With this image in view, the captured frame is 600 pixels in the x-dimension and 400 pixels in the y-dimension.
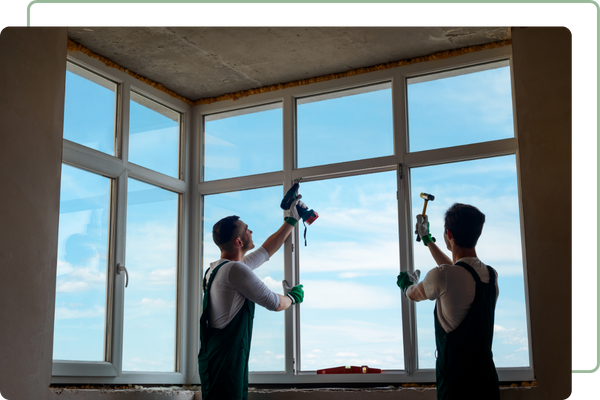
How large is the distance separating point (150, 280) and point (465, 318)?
2105 mm

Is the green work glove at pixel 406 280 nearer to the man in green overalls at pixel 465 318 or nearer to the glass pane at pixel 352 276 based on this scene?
the glass pane at pixel 352 276

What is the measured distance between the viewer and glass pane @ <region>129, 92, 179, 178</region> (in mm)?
3982

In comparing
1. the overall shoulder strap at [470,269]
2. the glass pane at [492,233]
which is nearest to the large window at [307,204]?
the glass pane at [492,233]

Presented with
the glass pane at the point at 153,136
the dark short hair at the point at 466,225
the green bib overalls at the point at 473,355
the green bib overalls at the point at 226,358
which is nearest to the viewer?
the green bib overalls at the point at 473,355

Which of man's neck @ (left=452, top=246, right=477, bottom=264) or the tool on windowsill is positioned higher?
man's neck @ (left=452, top=246, right=477, bottom=264)

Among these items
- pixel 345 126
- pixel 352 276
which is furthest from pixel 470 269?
pixel 345 126

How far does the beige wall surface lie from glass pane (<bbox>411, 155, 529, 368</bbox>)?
26cm

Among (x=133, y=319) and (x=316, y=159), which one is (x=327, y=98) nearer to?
(x=316, y=159)

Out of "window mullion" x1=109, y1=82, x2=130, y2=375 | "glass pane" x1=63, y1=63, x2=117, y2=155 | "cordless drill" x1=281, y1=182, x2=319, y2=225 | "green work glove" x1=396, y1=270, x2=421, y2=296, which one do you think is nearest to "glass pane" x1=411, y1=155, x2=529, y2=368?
"green work glove" x1=396, y1=270, x2=421, y2=296

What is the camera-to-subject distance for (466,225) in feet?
9.52

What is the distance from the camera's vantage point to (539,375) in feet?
9.59

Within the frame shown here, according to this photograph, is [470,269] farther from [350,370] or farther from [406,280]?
[350,370]

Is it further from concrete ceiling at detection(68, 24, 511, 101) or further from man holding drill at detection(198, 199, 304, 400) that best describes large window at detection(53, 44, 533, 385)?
man holding drill at detection(198, 199, 304, 400)

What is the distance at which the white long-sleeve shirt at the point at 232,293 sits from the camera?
3.24m
